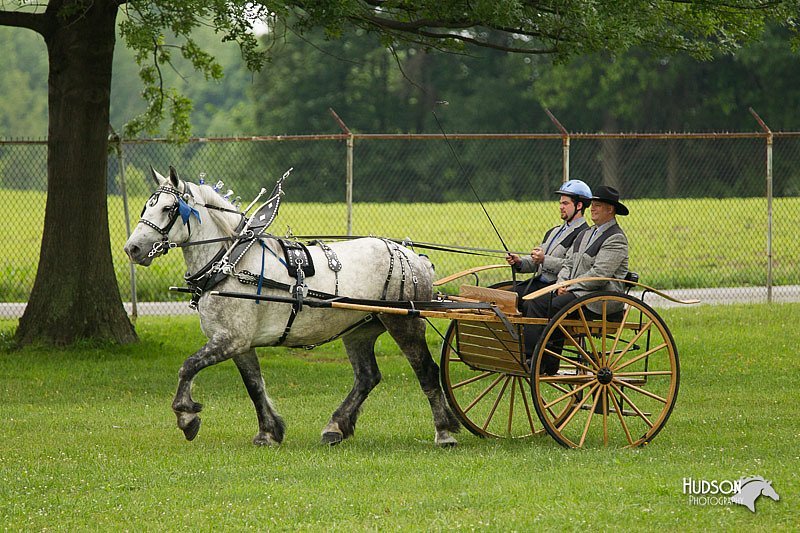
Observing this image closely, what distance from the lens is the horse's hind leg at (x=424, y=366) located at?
8672 mm

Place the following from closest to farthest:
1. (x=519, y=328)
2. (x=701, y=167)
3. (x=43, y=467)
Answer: (x=43, y=467), (x=519, y=328), (x=701, y=167)

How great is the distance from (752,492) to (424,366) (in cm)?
313

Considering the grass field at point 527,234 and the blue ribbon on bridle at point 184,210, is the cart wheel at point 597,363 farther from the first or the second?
the grass field at point 527,234

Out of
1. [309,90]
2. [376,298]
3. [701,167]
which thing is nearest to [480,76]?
[309,90]

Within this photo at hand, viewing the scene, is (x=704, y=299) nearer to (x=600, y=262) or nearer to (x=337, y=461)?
(x=600, y=262)

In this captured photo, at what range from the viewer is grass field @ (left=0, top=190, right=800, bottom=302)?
65.0 ft

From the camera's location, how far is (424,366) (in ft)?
29.0

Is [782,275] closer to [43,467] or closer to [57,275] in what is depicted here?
[57,275]

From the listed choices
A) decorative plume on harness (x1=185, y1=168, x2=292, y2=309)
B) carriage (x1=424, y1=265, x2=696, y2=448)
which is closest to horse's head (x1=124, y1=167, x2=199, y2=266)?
decorative plume on harness (x1=185, y1=168, x2=292, y2=309)

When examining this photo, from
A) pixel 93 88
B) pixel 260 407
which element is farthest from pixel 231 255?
pixel 93 88

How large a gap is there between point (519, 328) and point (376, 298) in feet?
3.90

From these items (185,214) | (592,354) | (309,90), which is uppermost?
(309,90)

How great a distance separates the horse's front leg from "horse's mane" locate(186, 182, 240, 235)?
832mm

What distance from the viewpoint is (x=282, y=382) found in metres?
12.2
